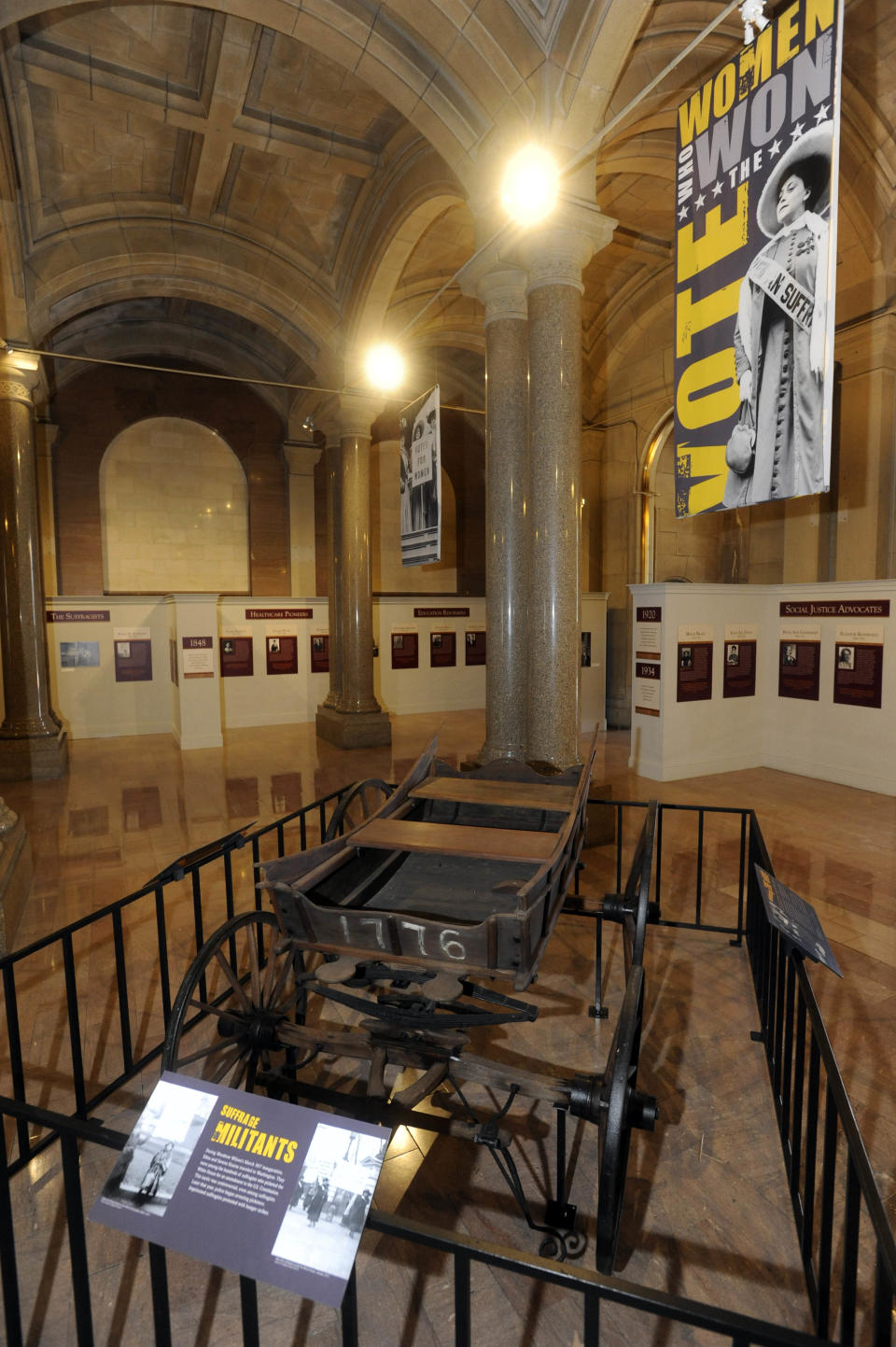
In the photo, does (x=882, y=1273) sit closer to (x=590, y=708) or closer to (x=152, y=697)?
(x=590, y=708)

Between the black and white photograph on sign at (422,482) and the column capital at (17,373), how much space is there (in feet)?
17.3

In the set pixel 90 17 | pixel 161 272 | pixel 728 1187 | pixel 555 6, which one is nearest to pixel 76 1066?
pixel 728 1187

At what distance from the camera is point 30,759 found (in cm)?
899

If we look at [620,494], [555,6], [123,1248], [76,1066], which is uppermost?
[555,6]

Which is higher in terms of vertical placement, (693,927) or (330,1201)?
(330,1201)

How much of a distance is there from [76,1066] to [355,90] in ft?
30.1

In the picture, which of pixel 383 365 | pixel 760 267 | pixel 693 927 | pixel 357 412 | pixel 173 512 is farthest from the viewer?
pixel 173 512

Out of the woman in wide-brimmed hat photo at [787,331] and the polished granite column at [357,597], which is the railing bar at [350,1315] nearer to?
the woman in wide-brimmed hat photo at [787,331]

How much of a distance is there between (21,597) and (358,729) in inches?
188

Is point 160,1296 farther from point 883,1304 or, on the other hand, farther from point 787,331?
point 787,331

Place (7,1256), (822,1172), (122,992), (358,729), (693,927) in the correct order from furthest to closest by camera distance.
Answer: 1. (358,729)
2. (693,927)
3. (122,992)
4. (822,1172)
5. (7,1256)

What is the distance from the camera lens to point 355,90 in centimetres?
766

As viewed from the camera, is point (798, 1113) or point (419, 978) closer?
point (798, 1113)

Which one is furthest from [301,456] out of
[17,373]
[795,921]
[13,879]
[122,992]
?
[795,921]
